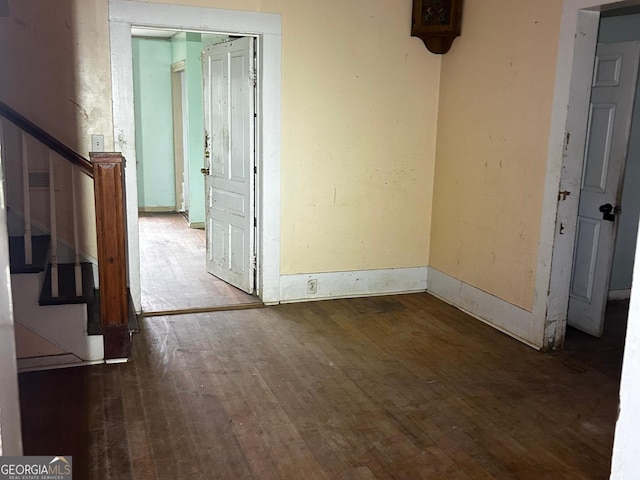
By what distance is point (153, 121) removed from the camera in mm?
8945

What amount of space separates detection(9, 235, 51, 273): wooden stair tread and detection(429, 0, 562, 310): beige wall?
10.5ft

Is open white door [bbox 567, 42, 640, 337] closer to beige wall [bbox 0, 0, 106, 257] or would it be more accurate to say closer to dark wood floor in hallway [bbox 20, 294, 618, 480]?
dark wood floor in hallway [bbox 20, 294, 618, 480]

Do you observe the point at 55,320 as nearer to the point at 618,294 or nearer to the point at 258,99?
the point at 258,99

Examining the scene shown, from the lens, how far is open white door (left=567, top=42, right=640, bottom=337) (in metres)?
3.97

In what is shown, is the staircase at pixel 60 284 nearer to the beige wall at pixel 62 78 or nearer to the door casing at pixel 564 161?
the beige wall at pixel 62 78

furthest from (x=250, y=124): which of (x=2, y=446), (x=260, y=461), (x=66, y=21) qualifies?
(x=2, y=446)

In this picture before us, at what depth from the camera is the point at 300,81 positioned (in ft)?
15.1

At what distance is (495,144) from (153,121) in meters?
6.15

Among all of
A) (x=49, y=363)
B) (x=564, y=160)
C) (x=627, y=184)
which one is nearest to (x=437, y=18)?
(x=564, y=160)

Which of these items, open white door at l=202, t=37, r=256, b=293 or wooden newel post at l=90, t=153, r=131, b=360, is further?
open white door at l=202, t=37, r=256, b=293

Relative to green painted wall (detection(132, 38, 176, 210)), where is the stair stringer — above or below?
below

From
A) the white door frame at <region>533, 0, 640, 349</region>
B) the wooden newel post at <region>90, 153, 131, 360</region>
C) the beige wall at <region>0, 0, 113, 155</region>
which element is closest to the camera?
the wooden newel post at <region>90, 153, 131, 360</region>

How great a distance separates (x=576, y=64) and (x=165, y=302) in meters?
3.56

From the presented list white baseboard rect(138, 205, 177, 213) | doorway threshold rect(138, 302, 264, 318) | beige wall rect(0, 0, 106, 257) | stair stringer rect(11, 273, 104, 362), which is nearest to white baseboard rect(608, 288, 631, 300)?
doorway threshold rect(138, 302, 264, 318)
